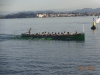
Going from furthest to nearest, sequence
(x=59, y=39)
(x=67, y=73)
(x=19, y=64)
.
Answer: (x=59, y=39) < (x=19, y=64) < (x=67, y=73)

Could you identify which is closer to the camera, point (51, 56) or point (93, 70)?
point (93, 70)

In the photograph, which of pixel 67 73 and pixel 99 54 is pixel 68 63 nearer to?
pixel 67 73

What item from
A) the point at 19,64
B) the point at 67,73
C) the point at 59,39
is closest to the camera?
the point at 67,73

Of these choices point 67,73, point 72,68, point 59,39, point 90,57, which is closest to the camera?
point 67,73

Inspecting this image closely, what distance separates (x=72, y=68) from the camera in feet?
92.0

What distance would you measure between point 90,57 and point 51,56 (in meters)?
5.48

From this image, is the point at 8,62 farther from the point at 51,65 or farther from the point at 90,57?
the point at 90,57

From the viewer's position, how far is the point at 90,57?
34312 millimetres

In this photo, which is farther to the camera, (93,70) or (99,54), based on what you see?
(99,54)

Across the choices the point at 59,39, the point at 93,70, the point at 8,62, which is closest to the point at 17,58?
the point at 8,62

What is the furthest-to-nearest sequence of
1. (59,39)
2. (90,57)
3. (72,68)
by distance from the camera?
(59,39), (90,57), (72,68)

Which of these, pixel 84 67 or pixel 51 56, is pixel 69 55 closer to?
pixel 51 56

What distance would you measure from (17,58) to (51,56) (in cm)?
480

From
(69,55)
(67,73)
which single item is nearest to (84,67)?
(67,73)
